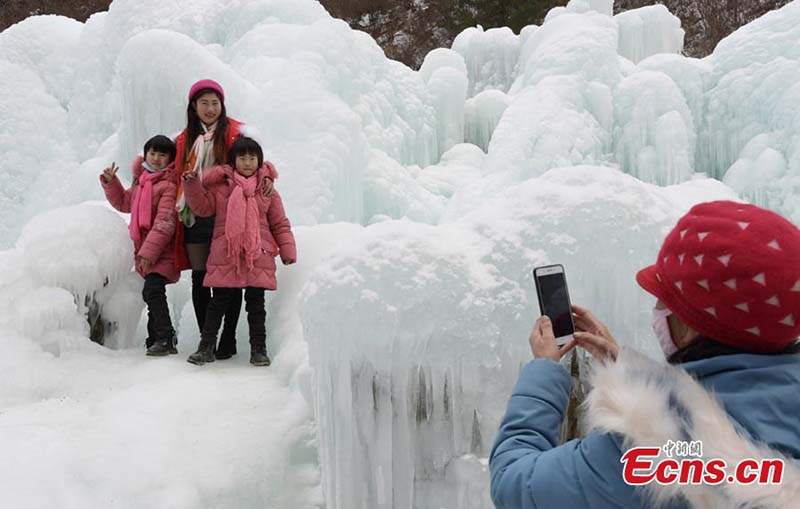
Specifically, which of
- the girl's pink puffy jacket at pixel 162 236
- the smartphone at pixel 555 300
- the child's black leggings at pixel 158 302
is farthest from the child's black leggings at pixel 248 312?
the smartphone at pixel 555 300

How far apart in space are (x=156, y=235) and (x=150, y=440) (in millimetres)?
1273

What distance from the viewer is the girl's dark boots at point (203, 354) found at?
336 centimetres

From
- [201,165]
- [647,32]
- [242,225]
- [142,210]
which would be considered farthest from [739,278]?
[647,32]

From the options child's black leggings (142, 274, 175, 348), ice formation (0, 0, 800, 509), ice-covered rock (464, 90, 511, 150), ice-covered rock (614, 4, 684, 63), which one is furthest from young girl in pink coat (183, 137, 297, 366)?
ice-covered rock (614, 4, 684, 63)

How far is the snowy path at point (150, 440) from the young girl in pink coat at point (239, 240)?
0.92ft

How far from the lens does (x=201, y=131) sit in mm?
3643

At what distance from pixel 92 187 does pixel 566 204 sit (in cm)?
593

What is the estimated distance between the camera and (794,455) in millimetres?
832

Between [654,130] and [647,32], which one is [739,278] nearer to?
[654,130]

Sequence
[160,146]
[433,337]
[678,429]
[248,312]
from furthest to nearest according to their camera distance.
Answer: [160,146] < [248,312] < [433,337] < [678,429]

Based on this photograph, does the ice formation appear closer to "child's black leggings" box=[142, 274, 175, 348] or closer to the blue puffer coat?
"child's black leggings" box=[142, 274, 175, 348]

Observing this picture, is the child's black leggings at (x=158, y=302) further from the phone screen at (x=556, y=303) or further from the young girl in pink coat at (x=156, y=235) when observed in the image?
the phone screen at (x=556, y=303)

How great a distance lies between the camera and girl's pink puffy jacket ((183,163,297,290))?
131 inches

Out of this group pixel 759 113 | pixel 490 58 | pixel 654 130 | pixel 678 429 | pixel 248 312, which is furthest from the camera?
pixel 490 58
